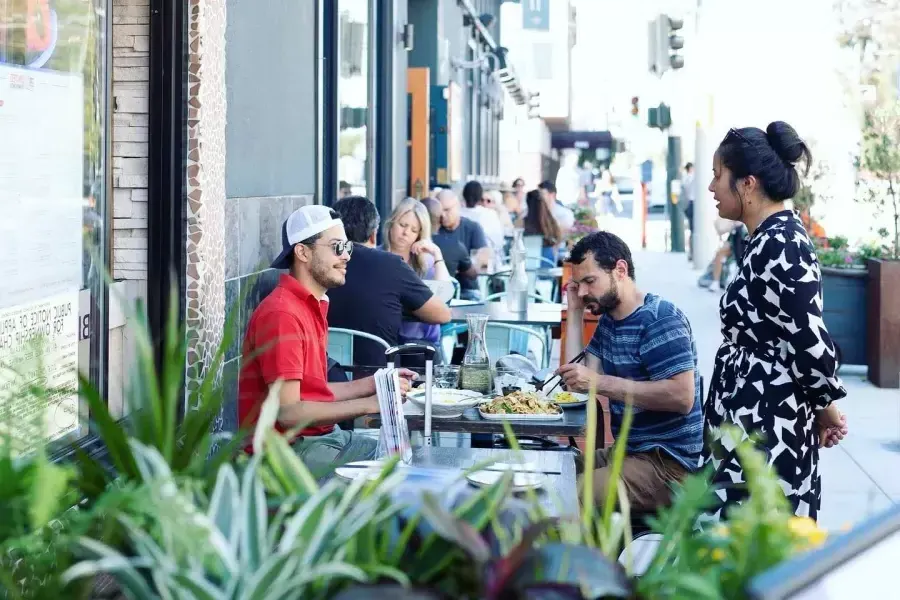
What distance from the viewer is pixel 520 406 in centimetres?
409

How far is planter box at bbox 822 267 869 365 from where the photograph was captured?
31.7ft

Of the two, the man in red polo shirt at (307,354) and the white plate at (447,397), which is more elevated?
the man in red polo shirt at (307,354)

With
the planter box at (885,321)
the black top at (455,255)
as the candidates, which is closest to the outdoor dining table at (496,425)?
the black top at (455,255)

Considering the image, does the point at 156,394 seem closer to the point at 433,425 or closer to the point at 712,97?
the point at 433,425

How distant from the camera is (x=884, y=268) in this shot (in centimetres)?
929

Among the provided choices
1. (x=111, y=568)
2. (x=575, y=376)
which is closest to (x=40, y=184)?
(x=575, y=376)

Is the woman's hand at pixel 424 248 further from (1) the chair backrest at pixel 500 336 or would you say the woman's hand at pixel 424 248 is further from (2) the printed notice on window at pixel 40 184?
(2) the printed notice on window at pixel 40 184

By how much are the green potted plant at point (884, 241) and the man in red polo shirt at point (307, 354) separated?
19.8ft

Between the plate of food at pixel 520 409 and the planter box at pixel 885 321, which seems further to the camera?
the planter box at pixel 885 321

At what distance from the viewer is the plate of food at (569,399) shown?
423cm

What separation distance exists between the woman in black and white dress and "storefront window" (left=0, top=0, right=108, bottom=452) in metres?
1.93

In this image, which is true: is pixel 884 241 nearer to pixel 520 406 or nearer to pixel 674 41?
pixel 674 41

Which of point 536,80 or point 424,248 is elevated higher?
point 536,80

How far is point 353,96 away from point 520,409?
5.46 m
